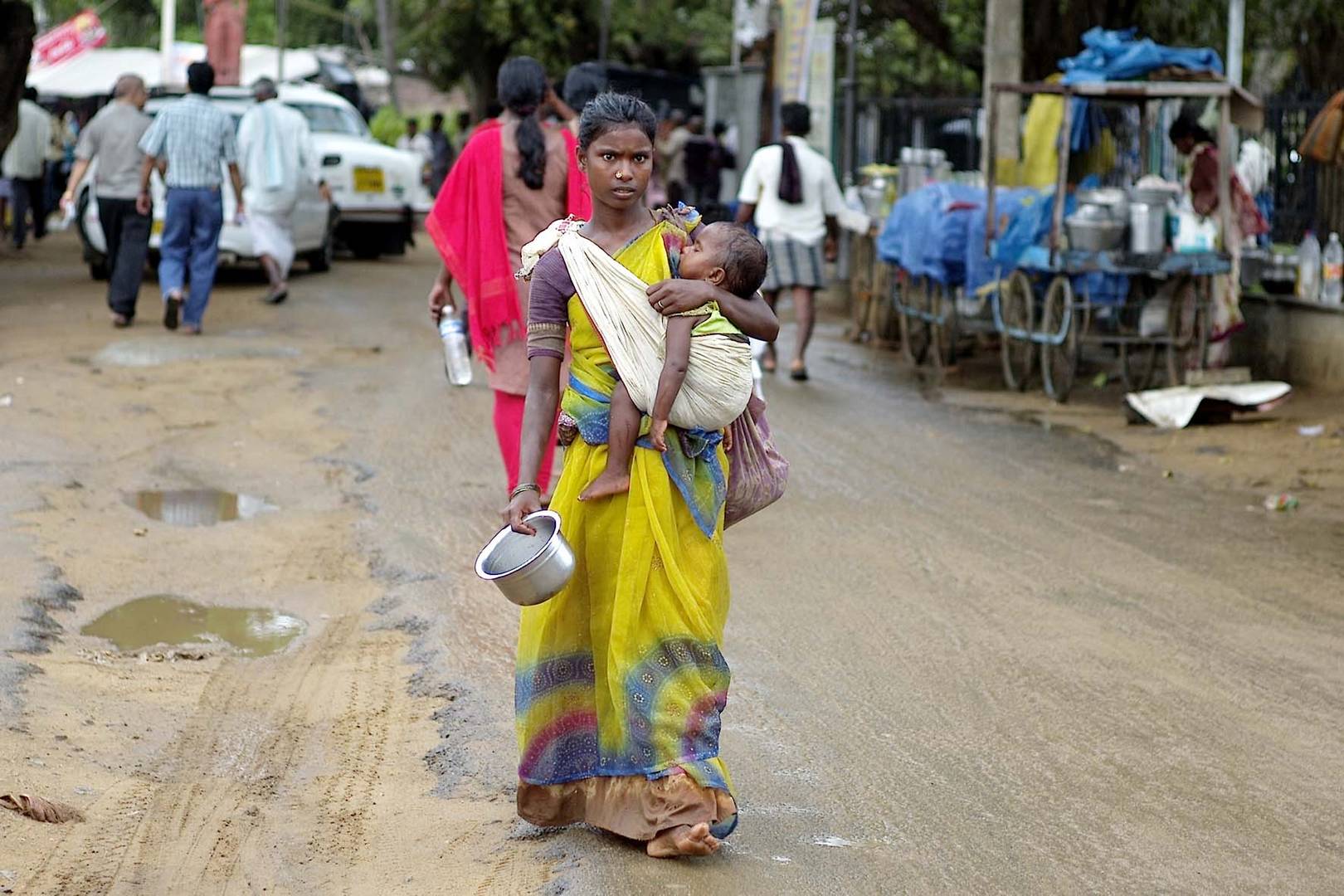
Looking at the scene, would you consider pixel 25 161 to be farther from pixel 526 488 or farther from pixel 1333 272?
pixel 526 488

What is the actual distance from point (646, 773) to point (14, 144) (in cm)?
1816

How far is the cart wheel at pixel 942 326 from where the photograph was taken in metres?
12.9

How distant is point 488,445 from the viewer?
938 cm

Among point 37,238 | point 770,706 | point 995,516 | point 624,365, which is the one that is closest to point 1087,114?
point 995,516

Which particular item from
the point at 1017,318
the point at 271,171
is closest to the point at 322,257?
the point at 271,171

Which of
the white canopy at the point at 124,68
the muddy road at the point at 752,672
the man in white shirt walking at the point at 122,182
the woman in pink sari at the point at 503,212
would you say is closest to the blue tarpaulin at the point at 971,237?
the muddy road at the point at 752,672

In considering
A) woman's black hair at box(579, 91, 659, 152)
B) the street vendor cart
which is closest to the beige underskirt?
woman's black hair at box(579, 91, 659, 152)

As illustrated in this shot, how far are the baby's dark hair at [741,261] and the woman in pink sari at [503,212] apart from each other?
7.90 ft

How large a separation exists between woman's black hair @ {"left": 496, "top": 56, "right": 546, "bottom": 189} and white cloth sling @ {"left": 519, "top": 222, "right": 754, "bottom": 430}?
2495 mm

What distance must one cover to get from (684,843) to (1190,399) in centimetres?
765

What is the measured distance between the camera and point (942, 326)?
13023mm

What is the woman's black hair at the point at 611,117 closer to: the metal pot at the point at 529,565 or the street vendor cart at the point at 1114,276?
the metal pot at the point at 529,565

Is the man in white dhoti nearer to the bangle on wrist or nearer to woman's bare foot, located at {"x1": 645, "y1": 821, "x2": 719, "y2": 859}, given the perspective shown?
→ the bangle on wrist

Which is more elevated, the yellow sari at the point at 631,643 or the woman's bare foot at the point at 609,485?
the woman's bare foot at the point at 609,485
